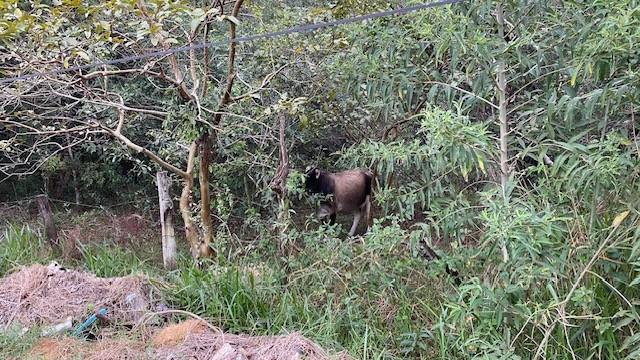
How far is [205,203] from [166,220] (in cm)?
48

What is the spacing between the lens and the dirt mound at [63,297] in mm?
4348

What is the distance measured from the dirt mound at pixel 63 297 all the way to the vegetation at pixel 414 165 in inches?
11.5

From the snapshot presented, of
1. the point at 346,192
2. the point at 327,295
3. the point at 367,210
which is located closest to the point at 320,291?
the point at 327,295

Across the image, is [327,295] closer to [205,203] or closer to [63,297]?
[205,203]

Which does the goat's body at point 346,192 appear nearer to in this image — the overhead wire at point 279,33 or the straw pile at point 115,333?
the straw pile at point 115,333

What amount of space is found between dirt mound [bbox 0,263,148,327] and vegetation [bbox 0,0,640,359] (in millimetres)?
292

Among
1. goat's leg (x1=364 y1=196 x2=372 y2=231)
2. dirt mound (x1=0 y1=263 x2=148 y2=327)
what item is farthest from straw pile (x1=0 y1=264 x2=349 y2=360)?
goat's leg (x1=364 y1=196 x2=372 y2=231)

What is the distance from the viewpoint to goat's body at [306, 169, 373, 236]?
6.46 m

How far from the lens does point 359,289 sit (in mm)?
4086

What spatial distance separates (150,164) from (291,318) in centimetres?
382

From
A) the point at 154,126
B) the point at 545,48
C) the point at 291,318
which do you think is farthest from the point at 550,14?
the point at 154,126

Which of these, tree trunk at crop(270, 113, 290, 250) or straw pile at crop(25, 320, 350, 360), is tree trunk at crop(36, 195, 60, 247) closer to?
straw pile at crop(25, 320, 350, 360)

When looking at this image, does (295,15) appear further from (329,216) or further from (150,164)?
(150,164)

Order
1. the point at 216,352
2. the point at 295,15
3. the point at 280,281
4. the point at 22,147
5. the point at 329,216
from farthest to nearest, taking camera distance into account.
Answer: the point at 22,147 → the point at 329,216 → the point at 295,15 → the point at 280,281 → the point at 216,352
